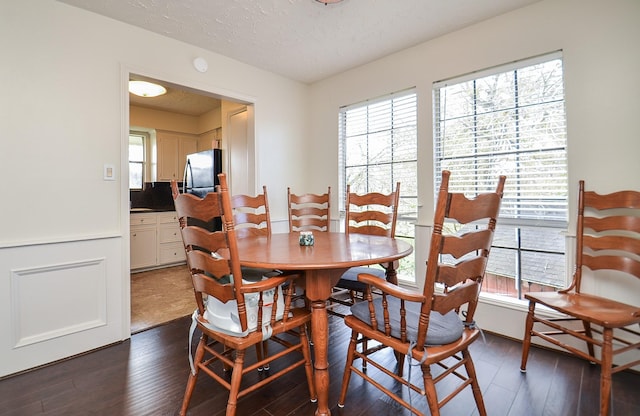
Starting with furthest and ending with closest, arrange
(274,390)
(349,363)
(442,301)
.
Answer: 1. (274,390)
2. (349,363)
3. (442,301)

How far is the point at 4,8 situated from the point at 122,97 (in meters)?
0.74

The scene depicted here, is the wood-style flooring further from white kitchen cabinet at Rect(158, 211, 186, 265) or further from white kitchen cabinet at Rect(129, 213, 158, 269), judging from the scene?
white kitchen cabinet at Rect(158, 211, 186, 265)

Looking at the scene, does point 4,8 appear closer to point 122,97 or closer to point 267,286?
point 122,97

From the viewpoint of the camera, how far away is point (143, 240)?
4.32 meters

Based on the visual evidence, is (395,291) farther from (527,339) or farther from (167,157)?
(167,157)

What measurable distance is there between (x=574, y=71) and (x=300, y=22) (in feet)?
6.51

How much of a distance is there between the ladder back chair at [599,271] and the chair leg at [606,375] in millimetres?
132

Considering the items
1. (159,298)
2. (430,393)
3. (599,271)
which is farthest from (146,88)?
(599,271)

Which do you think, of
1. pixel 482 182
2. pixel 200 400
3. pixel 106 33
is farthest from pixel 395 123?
pixel 200 400

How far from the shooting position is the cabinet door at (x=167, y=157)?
5.29 meters

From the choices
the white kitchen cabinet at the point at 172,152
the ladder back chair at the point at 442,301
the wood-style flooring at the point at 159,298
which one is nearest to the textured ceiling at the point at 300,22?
the ladder back chair at the point at 442,301

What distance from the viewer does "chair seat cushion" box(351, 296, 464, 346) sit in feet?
4.07

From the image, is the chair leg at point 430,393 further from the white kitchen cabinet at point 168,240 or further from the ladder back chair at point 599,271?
the white kitchen cabinet at point 168,240

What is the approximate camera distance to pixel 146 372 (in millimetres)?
1881
